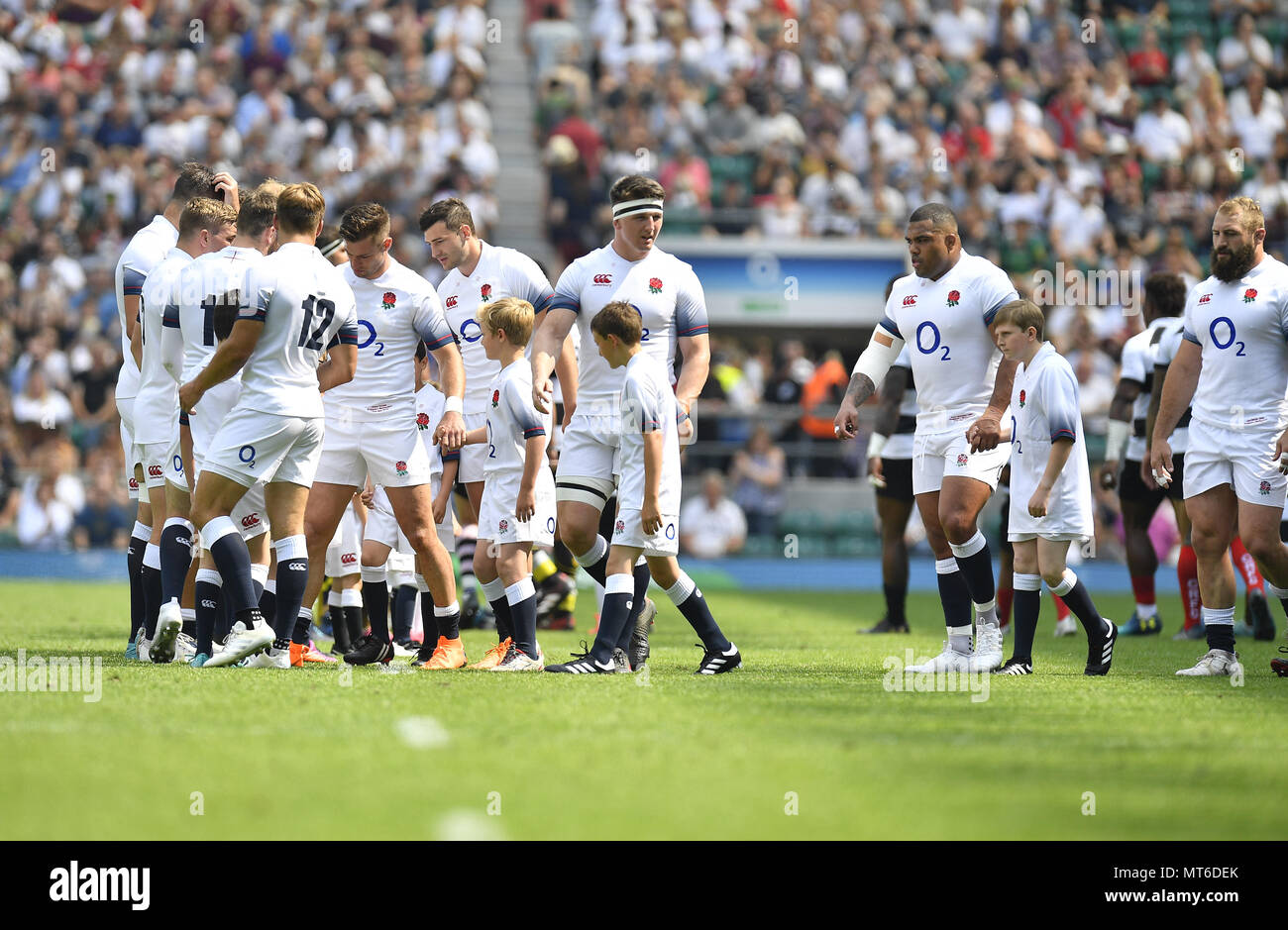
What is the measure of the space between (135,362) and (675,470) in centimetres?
321

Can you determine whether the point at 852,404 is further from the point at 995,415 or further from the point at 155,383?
the point at 155,383

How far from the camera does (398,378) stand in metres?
8.12

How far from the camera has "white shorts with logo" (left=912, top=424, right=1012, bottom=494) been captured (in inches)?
311

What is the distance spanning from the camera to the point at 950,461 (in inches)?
314

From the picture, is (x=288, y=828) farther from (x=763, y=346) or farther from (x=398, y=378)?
(x=763, y=346)

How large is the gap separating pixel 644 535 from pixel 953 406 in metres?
1.86

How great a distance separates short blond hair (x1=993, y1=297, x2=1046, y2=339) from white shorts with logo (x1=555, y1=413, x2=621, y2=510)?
1992mm

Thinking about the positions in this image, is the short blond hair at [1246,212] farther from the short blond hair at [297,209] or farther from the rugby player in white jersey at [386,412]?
the short blond hair at [297,209]

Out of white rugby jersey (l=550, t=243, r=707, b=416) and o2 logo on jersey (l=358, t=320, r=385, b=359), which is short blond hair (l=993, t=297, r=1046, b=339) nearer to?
white rugby jersey (l=550, t=243, r=707, b=416)

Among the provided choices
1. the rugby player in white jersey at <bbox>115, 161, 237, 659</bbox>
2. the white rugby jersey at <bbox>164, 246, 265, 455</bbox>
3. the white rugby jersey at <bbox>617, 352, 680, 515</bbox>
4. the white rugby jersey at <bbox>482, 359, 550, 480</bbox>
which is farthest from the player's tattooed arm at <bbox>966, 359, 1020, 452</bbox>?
the rugby player in white jersey at <bbox>115, 161, 237, 659</bbox>

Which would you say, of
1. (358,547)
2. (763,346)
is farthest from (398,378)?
(763,346)

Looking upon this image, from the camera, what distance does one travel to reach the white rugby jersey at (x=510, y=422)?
7.61m

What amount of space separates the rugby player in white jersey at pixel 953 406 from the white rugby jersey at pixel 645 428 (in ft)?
3.31

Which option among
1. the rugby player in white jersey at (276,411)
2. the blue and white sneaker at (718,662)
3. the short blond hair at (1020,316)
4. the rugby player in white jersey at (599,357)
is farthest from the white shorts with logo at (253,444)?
the short blond hair at (1020,316)
